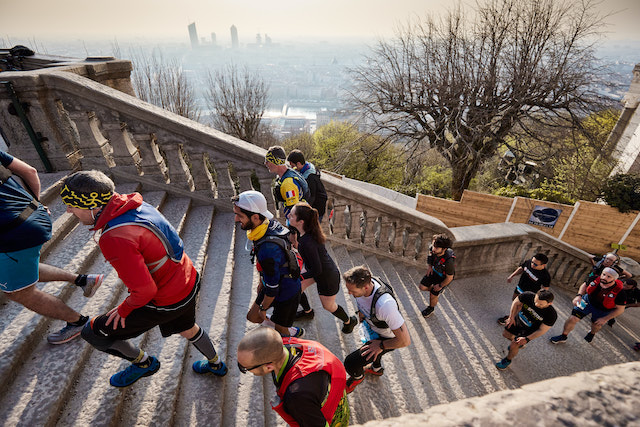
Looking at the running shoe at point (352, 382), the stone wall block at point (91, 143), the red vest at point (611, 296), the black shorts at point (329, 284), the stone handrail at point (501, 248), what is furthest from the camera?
the stone handrail at point (501, 248)

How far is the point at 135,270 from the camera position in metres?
1.98

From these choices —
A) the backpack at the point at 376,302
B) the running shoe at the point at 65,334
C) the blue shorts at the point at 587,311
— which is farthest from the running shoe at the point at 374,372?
the blue shorts at the point at 587,311

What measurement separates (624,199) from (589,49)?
5581mm

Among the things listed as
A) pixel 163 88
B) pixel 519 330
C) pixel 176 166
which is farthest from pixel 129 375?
pixel 163 88

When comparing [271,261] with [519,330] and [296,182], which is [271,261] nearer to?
[296,182]

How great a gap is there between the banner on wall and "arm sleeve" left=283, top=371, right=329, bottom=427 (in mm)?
12553

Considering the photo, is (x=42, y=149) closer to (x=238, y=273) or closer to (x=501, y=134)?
(x=238, y=273)

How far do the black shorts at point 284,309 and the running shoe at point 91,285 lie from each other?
5.54ft

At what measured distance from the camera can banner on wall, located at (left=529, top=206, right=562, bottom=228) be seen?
37.0ft

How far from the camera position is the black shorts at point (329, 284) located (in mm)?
3346

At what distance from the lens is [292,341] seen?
2.08 metres

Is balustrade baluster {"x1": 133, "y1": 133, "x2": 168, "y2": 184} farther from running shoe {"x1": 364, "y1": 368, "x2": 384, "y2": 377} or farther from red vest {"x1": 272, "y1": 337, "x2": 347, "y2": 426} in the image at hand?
running shoe {"x1": 364, "y1": 368, "x2": 384, "y2": 377}

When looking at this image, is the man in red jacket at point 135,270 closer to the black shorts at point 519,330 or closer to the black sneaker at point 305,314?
the black sneaker at point 305,314

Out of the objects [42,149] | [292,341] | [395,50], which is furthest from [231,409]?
[395,50]
